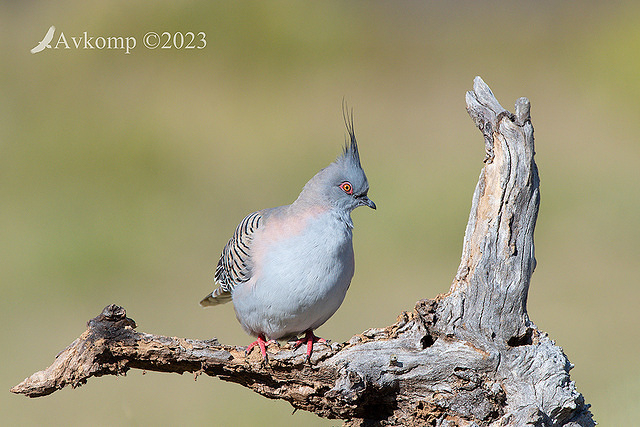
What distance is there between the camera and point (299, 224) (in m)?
3.59

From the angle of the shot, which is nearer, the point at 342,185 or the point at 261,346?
the point at 261,346

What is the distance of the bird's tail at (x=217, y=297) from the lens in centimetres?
423

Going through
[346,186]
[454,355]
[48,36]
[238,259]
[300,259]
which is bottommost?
[454,355]

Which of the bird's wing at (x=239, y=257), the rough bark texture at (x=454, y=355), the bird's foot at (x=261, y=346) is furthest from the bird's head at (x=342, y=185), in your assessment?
the bird's foot at (x=261, y=346)

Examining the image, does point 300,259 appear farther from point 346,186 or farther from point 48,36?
point 48,36

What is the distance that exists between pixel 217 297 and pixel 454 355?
170 cm

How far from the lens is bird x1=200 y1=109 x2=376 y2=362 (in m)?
3.47

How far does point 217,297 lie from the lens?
4352mm

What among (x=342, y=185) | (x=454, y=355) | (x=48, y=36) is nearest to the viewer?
(x=454, y=355)

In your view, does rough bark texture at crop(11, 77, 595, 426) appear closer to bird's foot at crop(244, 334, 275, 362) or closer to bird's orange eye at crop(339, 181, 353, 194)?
bird's foot at crop(244, 334, 275, 362)

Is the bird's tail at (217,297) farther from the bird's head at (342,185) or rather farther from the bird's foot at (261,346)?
the bird's head at (342,185)

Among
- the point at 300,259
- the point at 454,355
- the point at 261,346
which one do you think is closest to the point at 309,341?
the point at 261,346

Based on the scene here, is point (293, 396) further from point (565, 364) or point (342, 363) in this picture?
point (565, 364)

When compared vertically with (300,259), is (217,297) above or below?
above
